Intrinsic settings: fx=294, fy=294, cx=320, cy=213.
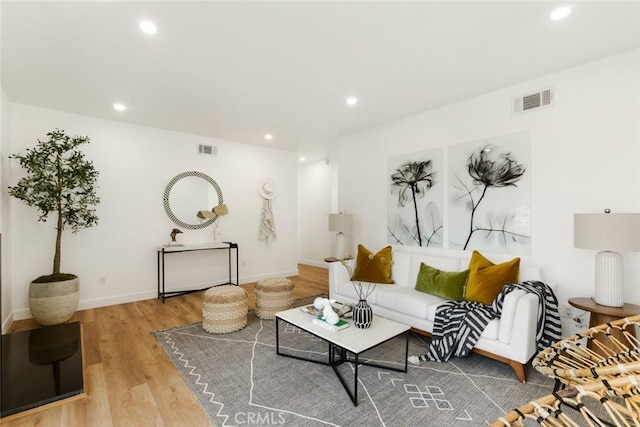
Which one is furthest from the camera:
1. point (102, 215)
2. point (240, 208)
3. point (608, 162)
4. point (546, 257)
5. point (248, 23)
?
point (240, 208)

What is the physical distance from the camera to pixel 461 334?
2.38 meters

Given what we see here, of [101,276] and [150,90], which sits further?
[101,276]

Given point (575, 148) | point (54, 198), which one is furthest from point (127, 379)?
point (575, 148)

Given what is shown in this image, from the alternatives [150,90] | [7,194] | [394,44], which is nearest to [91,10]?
[150,90]

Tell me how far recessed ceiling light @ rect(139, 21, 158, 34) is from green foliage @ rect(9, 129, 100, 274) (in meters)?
1.93

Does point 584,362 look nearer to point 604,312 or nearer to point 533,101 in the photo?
point 604,312

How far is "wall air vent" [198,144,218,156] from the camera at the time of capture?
188 inches

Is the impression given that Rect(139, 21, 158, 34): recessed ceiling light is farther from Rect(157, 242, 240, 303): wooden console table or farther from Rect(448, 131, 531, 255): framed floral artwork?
Rect(448, 131, 531, 255): framed floral artwork

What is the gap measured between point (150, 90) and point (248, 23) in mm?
1637

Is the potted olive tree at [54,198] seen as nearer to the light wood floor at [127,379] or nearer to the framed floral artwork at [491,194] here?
the light wood floor at [127,379]

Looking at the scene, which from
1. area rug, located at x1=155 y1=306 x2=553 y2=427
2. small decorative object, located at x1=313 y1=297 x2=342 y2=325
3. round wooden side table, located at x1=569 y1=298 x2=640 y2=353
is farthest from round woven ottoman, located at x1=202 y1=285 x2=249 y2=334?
round wooden side table, located at x1=569 y1=298 x2=640 y2=353

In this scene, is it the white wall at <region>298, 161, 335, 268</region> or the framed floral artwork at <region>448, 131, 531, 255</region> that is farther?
the white wall at <region>298, 161, 335, 268</region>

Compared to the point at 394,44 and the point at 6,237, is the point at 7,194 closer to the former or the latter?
the point at 6,237

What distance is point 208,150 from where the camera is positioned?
16.0ft
